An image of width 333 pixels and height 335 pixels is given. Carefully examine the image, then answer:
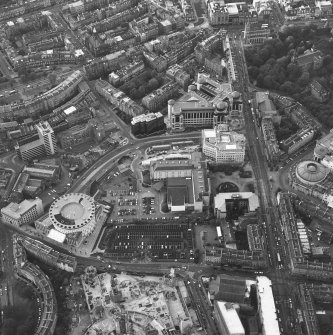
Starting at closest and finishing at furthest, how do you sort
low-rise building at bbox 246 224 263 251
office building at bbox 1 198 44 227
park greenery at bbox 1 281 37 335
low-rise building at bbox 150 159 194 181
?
park greenery at bbox 1 281 37 335 < low-rise building at bbox 246 224 263 251 < office building at bbox 1 198 44 227 < low-rise building at bbox 150 159 194 181

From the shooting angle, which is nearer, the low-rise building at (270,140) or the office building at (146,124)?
the low-rise building at (270,140)

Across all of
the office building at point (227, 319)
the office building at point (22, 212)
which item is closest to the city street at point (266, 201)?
the office building at point (227, 319)

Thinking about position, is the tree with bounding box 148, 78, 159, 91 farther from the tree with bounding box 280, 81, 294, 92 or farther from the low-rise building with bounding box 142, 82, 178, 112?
the tree with bounding box 280, 81, 294, 92

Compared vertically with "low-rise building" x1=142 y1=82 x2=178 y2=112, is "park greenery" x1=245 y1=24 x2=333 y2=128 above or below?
above

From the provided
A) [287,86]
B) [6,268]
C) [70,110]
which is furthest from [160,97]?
[6,268]

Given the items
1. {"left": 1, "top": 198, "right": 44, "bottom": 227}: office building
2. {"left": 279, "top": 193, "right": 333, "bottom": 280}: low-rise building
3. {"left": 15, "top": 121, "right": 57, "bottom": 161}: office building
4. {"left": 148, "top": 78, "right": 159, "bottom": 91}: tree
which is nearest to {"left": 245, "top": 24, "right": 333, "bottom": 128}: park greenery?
{"left": 148, "top": 78, "right": 159, "bottom": 91}: tree

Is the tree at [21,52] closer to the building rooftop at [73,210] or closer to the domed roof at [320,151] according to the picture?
the building rooftop at [73,210]
